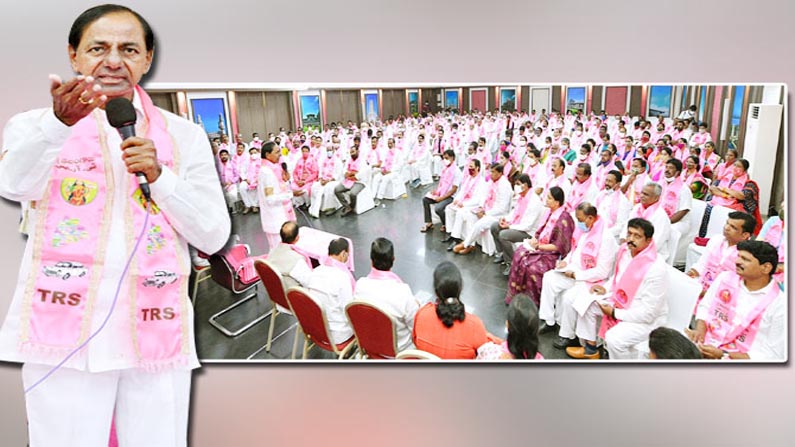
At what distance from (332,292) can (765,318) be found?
1.90 metres

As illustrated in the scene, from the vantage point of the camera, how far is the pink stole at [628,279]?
7.41 feet

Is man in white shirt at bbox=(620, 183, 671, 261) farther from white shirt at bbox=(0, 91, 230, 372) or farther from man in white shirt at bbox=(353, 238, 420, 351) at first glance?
white shirt at bbox=(0, 91, 230, 372)

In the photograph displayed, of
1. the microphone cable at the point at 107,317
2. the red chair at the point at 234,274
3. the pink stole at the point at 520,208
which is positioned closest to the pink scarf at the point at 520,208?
the pink stole at the point at 520,208

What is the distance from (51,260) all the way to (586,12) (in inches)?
90.5

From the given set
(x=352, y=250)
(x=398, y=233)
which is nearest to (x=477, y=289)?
(x=398, y=233)

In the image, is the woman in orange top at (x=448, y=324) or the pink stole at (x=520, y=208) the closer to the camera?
the woman in orange top at (x=448, y=324)

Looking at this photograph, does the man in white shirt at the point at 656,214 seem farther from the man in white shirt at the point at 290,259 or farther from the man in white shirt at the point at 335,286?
the man in white shirt at the point at 290,259

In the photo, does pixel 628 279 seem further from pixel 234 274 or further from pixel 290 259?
pixel 234 274

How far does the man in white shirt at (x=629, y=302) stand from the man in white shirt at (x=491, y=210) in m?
0.52

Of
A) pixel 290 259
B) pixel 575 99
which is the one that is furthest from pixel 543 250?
pixel 290 259

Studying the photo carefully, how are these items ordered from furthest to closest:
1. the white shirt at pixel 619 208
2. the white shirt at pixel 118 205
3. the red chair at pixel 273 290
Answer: the red chair at pixel 273 290, the white shirt at pixel 619 208, the white shirt at pixel 118 205

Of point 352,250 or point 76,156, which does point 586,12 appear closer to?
point 352,250

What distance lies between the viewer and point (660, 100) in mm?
2305

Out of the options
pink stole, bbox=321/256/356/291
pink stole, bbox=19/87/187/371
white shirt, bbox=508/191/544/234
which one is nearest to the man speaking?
pink stole, bbox=19/87/187/371
